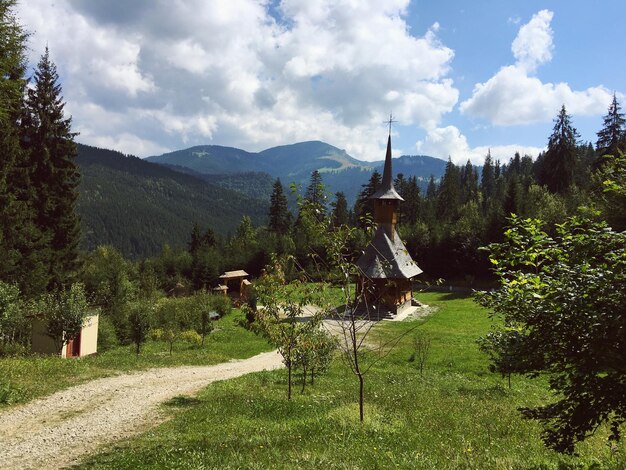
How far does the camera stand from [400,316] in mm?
41594

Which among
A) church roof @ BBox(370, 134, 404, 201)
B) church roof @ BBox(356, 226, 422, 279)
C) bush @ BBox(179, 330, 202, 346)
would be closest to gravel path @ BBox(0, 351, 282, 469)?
bush @ BBox(179, 330, 202, 346)

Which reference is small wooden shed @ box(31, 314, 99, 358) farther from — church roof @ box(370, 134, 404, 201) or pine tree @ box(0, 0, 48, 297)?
church roof @ box(370, 134, 404, 201)

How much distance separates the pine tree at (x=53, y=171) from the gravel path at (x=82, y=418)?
19628 mm

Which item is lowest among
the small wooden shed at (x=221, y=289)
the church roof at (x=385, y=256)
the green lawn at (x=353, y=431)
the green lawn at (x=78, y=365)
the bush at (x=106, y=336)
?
the bush at (x=106, y=336)

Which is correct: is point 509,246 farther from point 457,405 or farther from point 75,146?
Answer: point 75,146

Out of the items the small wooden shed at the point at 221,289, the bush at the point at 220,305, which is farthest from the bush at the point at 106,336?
the small wooden shed at the point at 221,289

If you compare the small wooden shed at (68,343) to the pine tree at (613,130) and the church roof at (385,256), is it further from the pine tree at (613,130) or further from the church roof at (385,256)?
the pine tree at (613,130)

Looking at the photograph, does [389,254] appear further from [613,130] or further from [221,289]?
[613,130]

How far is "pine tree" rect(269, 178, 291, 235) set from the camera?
3545 inches

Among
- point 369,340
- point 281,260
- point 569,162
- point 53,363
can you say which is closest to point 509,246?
point 281,260

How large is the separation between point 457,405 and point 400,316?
28313 mm

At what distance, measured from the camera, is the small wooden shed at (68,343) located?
27.8m

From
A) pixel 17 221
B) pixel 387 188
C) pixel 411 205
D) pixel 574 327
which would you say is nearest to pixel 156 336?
pixel 17 221

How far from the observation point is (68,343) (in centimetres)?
2622
